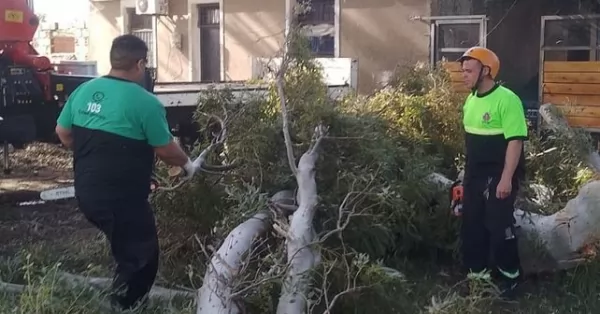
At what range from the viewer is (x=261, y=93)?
5910mm

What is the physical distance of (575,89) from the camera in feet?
32.4

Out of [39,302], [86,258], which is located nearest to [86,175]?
[39,302]

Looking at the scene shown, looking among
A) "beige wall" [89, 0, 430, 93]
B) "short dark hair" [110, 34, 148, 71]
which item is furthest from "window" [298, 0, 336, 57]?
"short dark hair" [110, 34, 148, 71]

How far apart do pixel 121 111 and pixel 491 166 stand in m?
2.32

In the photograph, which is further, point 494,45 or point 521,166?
point 494,45

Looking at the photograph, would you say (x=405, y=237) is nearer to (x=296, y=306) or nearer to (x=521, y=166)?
(x=521, y=166)

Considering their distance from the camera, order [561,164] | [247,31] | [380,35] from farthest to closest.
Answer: [247,31] → [380,35] → [561,164]

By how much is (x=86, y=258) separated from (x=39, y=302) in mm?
1894

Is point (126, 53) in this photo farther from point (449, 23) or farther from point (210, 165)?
point (449, 23)

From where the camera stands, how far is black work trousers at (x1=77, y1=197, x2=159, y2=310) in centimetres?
436

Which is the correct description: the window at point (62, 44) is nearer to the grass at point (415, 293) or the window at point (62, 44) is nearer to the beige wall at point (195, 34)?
the beige wall at point (195, 34)

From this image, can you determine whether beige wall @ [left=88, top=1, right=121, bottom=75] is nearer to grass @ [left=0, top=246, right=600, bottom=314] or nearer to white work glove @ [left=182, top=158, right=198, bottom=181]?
grass @ [left=0, top=246, right=600, bottom=314]

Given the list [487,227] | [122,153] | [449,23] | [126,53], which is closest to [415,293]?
[487,227]

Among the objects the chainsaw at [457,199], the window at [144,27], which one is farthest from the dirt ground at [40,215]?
the window at [144,27]
